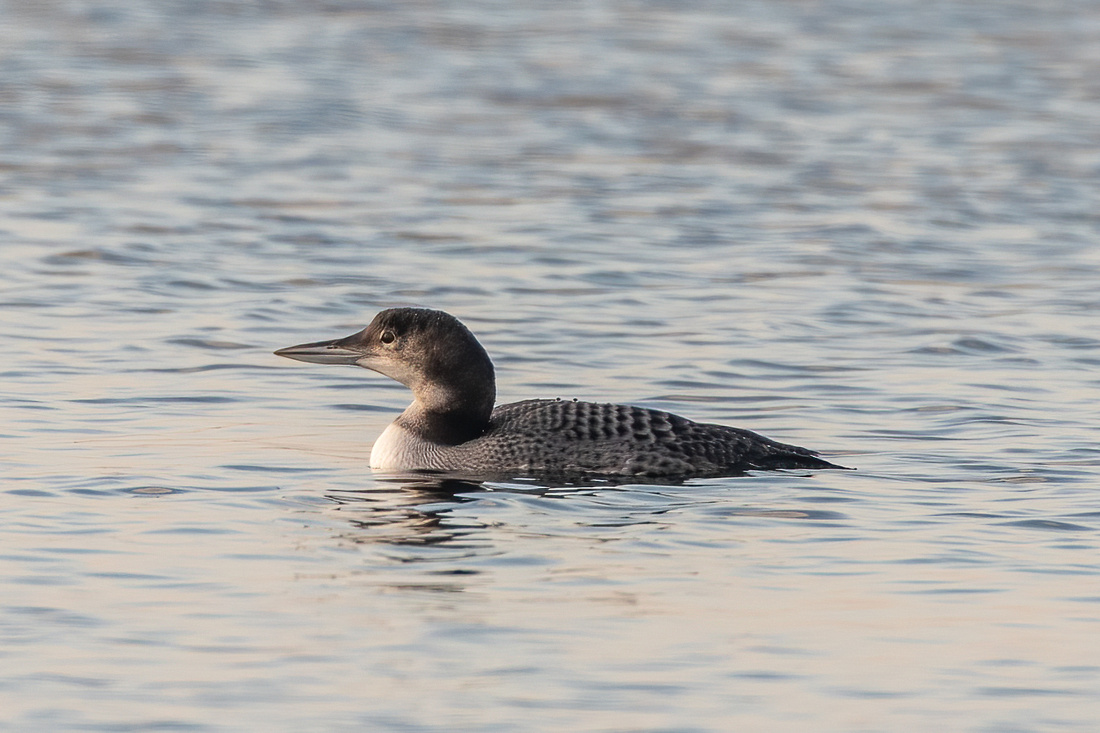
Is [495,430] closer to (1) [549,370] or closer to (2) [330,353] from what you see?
(2) [330,353]

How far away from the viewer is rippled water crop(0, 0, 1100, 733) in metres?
5.62

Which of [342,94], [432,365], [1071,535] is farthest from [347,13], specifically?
[1071,535]

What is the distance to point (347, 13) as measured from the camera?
24.6 metres

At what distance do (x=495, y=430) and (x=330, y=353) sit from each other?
0.82 m

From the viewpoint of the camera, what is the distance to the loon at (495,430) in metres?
8.25

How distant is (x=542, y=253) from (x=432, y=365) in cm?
490

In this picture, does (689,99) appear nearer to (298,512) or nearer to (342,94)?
(342,94)

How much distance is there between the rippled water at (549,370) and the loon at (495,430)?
221 mm

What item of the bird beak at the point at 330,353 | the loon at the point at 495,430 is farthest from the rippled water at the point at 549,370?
the bird beak at the point at 330,353

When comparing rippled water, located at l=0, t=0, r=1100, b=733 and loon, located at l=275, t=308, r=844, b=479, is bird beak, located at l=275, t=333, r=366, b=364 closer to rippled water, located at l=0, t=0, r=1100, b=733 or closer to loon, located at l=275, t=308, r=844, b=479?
loon, located at l=275, t=308, r=844, b=479

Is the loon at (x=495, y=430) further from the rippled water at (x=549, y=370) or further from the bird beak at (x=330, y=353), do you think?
the rippled water at (x=549, y=370)

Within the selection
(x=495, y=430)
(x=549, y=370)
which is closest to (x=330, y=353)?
(x=495, y=430)

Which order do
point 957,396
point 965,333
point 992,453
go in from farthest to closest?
point 965,333, point 957,396, point 992,453

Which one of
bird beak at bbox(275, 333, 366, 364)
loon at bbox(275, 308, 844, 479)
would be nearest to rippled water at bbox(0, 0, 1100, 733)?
loon at bbox(275, 308, 844, 479)
